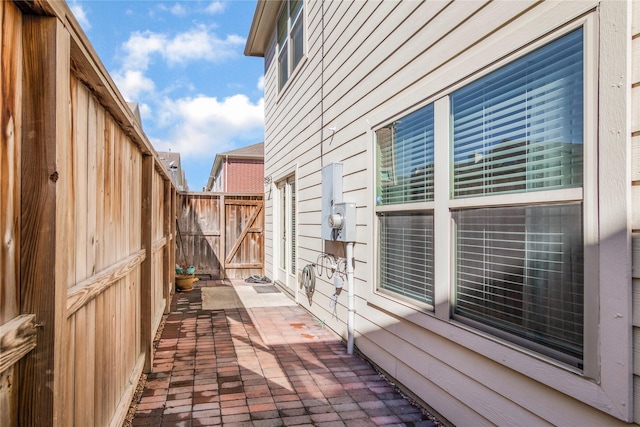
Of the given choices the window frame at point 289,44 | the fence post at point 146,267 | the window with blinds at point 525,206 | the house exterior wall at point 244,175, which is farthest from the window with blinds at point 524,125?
the house exterior wall at point 244,175

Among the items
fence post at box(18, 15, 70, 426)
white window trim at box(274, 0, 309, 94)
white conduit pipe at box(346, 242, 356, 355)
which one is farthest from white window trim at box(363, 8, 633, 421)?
white window trim at box(274, 0, 309, 94)

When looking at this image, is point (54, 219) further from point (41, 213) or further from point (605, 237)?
point (605, 237)

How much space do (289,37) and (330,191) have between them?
11.2 feet

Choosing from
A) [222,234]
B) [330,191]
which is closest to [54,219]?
[330,191]

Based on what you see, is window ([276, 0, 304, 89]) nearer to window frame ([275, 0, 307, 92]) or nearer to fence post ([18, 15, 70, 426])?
window frame ([275, 0, 307, 92])

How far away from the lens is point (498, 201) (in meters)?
2.04

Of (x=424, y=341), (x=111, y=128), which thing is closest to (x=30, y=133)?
(x=111, y=128)

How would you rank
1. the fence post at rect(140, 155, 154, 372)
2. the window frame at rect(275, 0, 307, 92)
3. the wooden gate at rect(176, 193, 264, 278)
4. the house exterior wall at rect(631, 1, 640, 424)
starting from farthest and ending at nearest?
1. the wooden gate at rect(176, 193, 264, 278)
2. the window frame at rect(275, 0, 307, 92)
3. the fence post at rect(140, 155, 154, 372)
4. the house exterior wall at rect(631, 1, 640, 424)

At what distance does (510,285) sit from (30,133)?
2.00 meters

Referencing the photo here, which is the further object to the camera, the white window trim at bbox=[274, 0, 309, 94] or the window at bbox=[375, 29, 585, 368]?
the white window trim at bbox=[274, 0, 309, 94]

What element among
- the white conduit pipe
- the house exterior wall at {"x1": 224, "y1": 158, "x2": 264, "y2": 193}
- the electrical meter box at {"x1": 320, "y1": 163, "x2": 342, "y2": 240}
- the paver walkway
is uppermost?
the house exterior wall at {"x1": 224, "y1": 158, "x2": 264, "y2": 193}

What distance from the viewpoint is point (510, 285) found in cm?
200

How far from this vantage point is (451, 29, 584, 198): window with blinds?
5.47ft

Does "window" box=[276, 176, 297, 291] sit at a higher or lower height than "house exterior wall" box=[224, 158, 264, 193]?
lower
